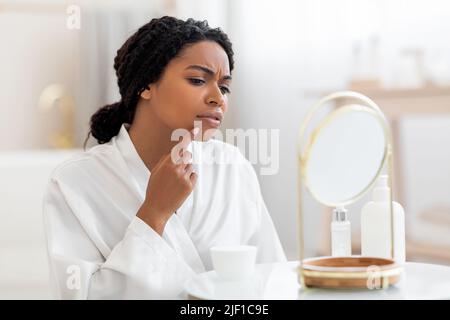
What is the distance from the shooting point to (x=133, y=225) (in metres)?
1.09

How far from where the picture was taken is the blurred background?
252 cm

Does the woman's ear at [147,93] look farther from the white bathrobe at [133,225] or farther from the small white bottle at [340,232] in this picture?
the small white bottle at [340,232]

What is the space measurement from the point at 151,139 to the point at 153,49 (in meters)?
0.17

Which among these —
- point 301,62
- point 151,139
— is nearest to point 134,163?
point 151,139

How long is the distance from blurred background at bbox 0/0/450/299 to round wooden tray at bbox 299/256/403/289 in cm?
154

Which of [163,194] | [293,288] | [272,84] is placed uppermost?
[272,84]

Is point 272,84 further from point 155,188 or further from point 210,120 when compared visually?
point 155,188

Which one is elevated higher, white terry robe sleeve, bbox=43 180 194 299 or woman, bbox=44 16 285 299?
woman, bbox=44 16 285 299

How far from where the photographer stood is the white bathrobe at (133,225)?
1075 mm

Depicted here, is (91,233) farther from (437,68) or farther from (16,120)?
(16,120)

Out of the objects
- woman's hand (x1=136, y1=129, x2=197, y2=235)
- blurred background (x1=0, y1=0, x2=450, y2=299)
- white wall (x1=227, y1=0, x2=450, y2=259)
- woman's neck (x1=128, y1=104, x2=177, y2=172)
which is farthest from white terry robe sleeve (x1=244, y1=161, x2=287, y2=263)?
white wall (x1=227, y1=0, x2=450, y2=259)

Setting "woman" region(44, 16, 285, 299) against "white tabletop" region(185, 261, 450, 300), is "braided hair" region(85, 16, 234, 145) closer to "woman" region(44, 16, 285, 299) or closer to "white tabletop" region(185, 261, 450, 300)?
"woman" region(44, 16, 285, 299)

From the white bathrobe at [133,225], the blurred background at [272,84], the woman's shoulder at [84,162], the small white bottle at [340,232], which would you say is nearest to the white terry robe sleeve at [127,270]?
the white bathrobe at [133,225]

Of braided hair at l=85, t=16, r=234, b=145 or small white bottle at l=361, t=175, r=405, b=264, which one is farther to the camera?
braided hair at l=85, t=16, r=234, b=145
